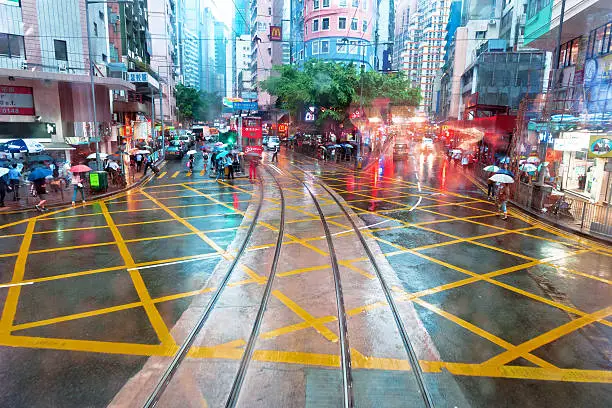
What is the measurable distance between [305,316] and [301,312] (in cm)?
18

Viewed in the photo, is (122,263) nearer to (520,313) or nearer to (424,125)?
(520,313)

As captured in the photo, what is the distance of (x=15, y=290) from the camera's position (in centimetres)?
838

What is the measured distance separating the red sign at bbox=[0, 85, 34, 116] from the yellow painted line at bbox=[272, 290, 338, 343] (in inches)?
905

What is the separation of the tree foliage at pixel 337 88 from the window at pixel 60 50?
1988 centimetres

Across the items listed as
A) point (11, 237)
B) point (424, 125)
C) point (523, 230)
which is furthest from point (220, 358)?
point (424, 125)

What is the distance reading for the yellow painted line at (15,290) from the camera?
7009mm

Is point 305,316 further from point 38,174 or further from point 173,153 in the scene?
point 173,153

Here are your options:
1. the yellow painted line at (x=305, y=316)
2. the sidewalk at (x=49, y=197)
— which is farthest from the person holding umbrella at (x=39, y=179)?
the yellow painted line at (x=305, y=316)

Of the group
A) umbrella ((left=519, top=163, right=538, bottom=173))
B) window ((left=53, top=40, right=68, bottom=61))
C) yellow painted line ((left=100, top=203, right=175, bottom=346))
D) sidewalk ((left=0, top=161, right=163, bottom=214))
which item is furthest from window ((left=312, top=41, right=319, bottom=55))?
yellow painted line ((left=100, top=203, right=175, bottom=346))

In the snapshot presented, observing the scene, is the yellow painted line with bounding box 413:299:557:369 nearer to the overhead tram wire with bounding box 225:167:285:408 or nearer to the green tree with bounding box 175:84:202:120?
the overhead tram wire with bounding box 225:167:285:408

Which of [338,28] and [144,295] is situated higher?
[338,28]

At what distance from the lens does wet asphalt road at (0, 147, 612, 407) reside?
535cm

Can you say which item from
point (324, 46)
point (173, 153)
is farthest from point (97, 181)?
point (324, 46)

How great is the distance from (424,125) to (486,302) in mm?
121873
